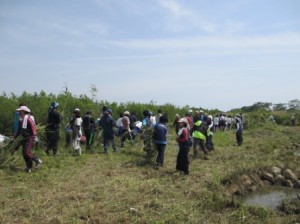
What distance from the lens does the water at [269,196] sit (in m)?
10.4

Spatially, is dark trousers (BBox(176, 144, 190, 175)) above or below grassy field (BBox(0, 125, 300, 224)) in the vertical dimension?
above

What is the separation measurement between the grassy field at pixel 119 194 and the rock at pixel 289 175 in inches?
43.3

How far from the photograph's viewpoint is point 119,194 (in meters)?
8.99

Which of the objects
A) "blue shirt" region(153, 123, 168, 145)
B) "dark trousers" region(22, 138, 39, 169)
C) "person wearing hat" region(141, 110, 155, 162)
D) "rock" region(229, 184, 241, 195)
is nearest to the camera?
"rock" region(229, 184, 241, 195)

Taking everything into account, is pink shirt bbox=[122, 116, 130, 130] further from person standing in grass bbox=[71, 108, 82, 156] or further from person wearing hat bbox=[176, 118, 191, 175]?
person wearing hat bbox=[176, 118, 191, 175]

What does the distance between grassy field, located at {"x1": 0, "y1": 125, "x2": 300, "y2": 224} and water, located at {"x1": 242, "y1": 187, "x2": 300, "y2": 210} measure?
885 mm

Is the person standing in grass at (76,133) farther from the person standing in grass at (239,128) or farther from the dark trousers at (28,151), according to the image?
the person standing in grass at (239,128)

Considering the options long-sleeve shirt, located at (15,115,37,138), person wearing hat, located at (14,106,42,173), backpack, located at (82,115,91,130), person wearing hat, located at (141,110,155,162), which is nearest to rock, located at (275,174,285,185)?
person wearing hat, located at (141,110,155,162)

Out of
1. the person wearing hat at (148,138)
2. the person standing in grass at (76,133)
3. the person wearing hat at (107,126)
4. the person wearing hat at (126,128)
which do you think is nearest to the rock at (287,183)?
the person wearing hat at (148,138)

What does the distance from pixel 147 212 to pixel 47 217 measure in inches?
79.8

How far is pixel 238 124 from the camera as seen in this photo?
1991 centimetres

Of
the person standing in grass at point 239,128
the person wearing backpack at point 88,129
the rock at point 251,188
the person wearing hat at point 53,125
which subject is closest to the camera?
the rock at point 251,188

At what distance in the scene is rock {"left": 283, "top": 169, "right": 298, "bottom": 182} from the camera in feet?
43.3

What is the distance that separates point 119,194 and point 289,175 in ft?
23.7
